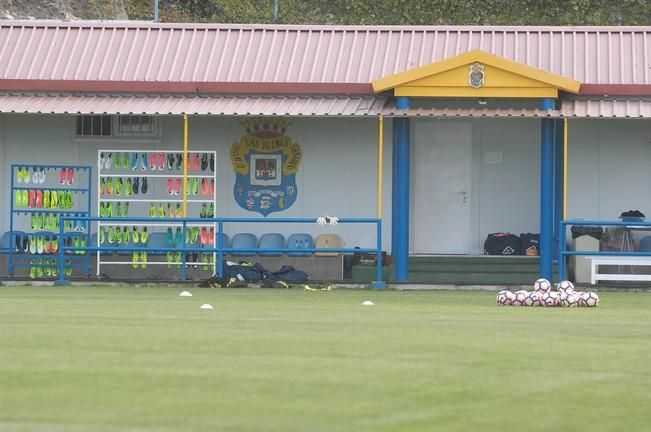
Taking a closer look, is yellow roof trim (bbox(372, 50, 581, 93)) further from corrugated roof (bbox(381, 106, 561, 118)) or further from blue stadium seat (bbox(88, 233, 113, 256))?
blue stadium seat (bbox(88, 233, 113, 256))

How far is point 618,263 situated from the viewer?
24094 mm

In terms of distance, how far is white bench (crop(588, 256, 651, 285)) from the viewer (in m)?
23.9

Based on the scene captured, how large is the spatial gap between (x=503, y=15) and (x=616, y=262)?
23.2 m

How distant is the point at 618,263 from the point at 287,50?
22.6ft

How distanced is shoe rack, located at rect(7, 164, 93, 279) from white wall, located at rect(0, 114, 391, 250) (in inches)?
29.8

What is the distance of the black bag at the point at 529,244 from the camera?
2573 cm

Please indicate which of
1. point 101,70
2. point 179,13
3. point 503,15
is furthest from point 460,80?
point 179,13

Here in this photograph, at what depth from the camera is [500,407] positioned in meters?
9.88

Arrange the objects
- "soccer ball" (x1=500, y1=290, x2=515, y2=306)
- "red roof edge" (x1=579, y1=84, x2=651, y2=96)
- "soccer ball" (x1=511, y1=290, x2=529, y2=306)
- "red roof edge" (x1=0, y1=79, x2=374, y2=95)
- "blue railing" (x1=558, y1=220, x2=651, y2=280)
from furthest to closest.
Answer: "red roof edge" (x1=0, y1=79, x2=374, y2=95), "red roof edge" (x1=579, y1=84, x2=651, y2=96), "blue railing" (x1=558, y1=220, x2=651, y2=280), "soccer ball" (x1=500, y1=290, x2=515, y2=306), "soccer ball" (x1=511, y1=290, x2=529, y2=306)

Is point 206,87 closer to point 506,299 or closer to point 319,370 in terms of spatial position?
point 506,299

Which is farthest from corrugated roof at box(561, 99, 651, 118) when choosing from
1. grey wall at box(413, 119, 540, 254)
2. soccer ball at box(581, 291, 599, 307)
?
soccer ball at box(581, 291, 599, 307)

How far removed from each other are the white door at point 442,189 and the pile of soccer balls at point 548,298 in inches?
256

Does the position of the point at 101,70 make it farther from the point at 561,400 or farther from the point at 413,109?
the point at 561,400

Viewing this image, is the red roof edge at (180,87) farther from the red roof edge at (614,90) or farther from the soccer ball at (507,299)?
the soccer ball at (507,299)
